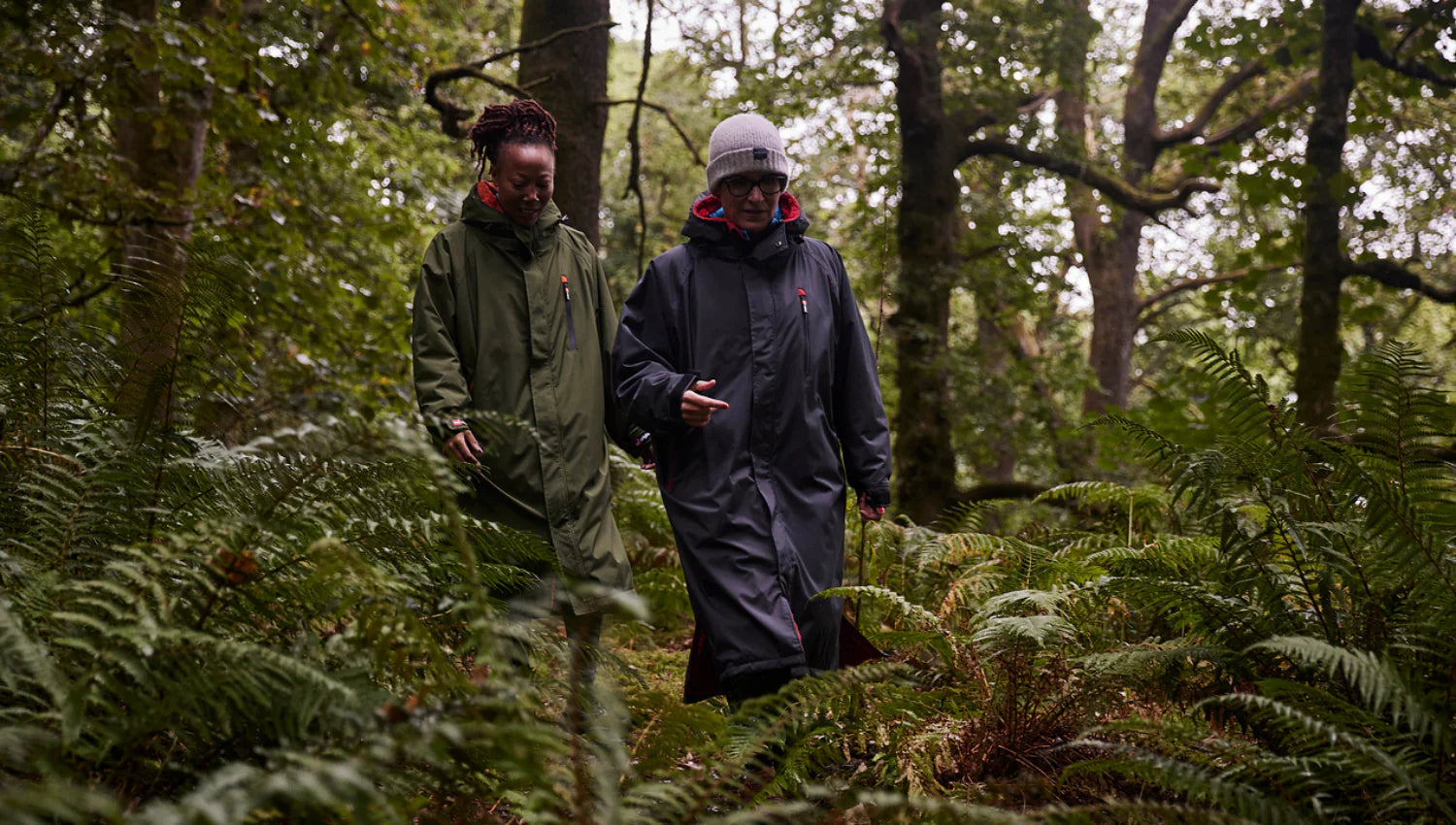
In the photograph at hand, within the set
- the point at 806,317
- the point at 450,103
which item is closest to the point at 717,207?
the point at 806,317

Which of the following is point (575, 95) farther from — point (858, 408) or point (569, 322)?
point (858, 408)

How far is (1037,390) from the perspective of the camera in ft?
41.1

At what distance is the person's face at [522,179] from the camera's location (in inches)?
141

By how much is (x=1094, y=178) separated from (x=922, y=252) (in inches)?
162

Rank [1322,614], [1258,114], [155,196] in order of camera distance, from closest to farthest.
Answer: [1322,614]
[155,196]
[1258,114]

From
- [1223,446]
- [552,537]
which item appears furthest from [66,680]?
[1223,446]

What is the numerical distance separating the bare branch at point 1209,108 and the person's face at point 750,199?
15960mm

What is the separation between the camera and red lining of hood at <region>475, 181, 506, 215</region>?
363cm

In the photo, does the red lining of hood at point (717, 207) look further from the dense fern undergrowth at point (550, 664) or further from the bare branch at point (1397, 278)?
the bare branch at point (1397, 278)

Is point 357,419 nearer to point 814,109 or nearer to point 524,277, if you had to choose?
point 524,277

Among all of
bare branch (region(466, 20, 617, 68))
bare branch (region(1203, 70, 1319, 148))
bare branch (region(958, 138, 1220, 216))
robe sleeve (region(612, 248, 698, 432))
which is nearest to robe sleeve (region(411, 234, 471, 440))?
robe sleeve (region(612, 248, 698, 432))

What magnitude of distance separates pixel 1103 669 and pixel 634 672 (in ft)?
4.74

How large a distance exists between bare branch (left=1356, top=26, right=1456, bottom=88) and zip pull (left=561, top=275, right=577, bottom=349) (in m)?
8.17

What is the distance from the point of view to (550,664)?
2.39 meters
